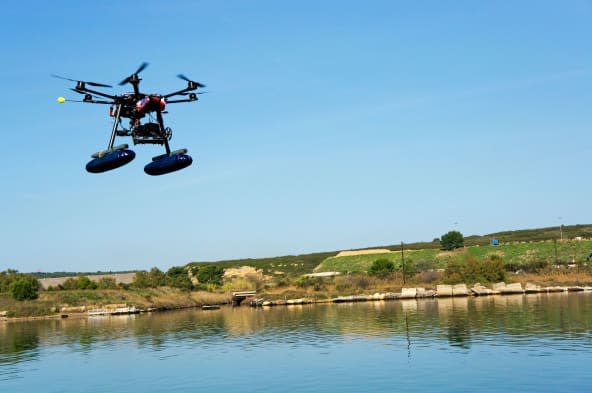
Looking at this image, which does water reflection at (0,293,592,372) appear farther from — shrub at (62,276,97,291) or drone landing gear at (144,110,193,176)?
shrub at (62,276,97,291)

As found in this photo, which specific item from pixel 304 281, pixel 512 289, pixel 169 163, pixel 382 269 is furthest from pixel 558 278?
pixel 169 163

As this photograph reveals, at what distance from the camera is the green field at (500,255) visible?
416ft

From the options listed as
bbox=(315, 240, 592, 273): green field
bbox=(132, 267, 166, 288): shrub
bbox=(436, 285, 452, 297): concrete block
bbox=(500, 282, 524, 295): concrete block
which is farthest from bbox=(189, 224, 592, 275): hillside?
bbox=(132, 267, 166, 288): shrub

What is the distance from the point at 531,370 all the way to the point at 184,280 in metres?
87.1

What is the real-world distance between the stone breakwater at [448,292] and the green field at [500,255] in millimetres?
23418

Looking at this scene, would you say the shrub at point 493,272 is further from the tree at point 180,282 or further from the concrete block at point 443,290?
the tree at point 180,282

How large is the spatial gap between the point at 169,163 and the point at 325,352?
18318 millimetres

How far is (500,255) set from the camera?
138 metres

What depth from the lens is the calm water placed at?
3659 cm

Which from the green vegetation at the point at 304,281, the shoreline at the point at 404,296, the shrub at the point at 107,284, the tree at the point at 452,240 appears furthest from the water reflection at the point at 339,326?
the tree at the point at 452,240

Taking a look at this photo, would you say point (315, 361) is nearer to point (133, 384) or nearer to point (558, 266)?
point (133, 384)

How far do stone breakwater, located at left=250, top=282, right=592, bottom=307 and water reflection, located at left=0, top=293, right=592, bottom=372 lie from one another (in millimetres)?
4739

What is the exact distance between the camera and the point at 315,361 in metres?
44.0

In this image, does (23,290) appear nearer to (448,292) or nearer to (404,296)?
(404,296)
